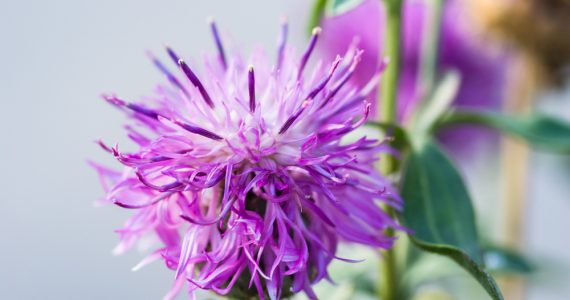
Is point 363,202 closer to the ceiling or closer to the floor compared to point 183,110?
closer to the floor

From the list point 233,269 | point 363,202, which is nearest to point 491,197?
point 363,202

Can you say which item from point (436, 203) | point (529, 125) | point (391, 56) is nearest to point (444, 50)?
point (529, 125)

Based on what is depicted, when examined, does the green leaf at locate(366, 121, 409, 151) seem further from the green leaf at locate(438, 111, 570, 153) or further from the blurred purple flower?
the blurred purple flower

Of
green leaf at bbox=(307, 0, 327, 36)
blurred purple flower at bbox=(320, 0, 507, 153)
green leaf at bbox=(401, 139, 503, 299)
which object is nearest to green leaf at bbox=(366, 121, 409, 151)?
green leaf at bbox=(401, 139, 503, 299)

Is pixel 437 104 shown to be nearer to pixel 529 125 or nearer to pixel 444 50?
pixel 529 125

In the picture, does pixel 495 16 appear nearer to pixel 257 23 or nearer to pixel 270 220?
pixel 270 220

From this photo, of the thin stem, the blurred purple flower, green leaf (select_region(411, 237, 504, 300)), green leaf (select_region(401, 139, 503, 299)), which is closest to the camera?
green leaf (select_region(411, 237, 504, 300))

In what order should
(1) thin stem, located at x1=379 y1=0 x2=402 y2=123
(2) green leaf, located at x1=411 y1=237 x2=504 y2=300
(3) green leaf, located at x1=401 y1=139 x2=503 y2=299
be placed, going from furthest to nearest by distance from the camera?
(1) thin stem, located at x1=379 y1=0 x2=402 y2=123
(3) green leaf, located at x1=401 y1=139 x2=503 y2=299
(2) green leaf, located at x1=411 y1=237 x2=504 y2=300

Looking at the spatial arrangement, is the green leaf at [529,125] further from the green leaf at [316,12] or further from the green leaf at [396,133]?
the green leaf at [316,12]
